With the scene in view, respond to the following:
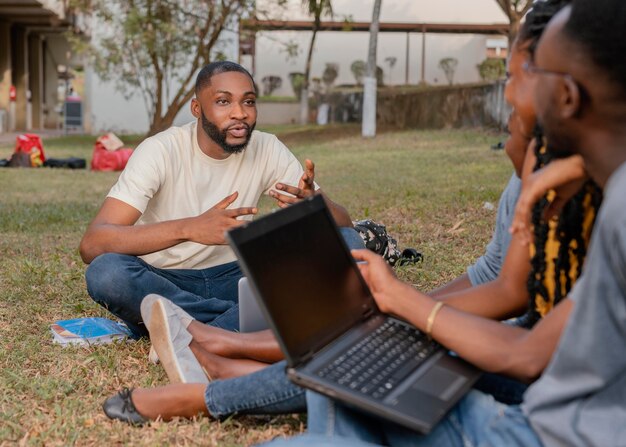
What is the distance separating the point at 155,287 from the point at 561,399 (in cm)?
224

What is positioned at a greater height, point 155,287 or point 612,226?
point 612,226

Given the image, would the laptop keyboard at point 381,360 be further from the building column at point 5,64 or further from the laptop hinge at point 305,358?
the building column at point 5,64

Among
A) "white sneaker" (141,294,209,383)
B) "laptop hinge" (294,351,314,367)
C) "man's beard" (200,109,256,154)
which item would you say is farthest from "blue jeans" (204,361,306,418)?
"man's beard" (200,109,256,154)

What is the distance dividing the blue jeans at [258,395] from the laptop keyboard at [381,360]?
1.24 feet

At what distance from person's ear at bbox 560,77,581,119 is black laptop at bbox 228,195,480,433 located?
0.70 meters

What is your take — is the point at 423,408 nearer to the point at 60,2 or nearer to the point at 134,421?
the point at 134,421

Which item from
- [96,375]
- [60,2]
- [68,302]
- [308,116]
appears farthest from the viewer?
[308,116]

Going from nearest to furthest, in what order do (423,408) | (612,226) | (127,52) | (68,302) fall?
(612,226)
(423,408)
(68,302)
(127,52)

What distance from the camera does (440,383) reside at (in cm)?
220

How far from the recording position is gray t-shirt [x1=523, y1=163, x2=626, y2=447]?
1649 mm

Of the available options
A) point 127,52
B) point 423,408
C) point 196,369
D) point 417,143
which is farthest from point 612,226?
point 127,52

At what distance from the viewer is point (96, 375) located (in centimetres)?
357

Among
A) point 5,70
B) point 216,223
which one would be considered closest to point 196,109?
point 216,223

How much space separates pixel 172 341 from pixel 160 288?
64 cm
